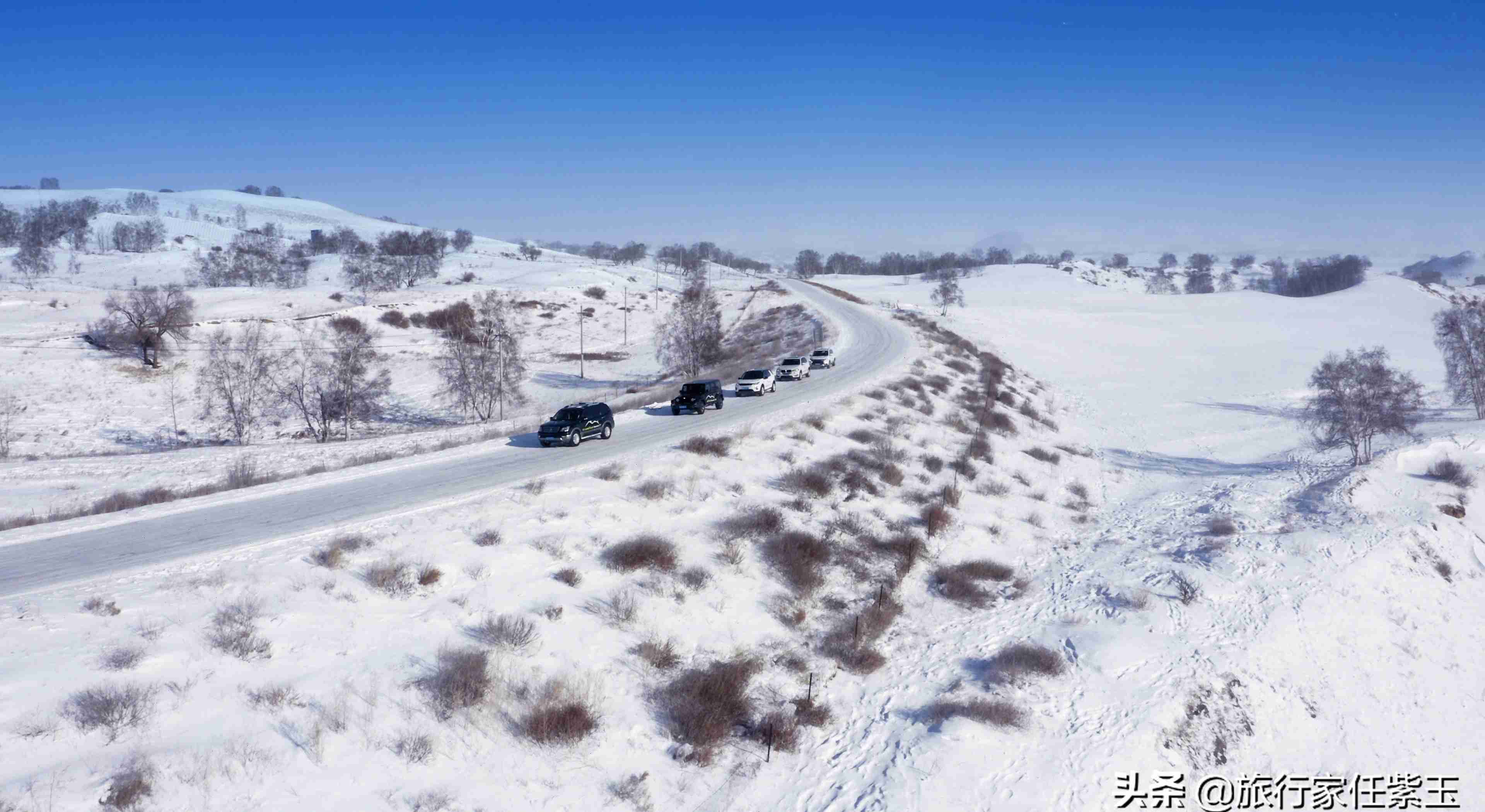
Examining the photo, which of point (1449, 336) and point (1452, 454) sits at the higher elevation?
point (1449, 336)

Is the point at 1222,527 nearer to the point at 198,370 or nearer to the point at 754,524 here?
the point at 754,524

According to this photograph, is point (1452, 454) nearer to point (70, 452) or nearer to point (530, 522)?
point (530, 522)

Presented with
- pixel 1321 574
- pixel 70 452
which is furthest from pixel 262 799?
pixel 70 452

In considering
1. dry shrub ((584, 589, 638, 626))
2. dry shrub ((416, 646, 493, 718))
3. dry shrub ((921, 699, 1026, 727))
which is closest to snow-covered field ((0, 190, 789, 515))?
dry shrub ((584, 589, 638, 626))

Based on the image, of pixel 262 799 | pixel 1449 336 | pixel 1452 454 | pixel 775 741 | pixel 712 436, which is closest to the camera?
pixel 262 799

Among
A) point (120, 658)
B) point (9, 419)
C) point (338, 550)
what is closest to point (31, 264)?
point (9, 419)

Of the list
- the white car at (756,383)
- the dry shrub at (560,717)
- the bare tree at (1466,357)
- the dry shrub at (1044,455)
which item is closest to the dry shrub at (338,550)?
the dry shrub at (560,717)
